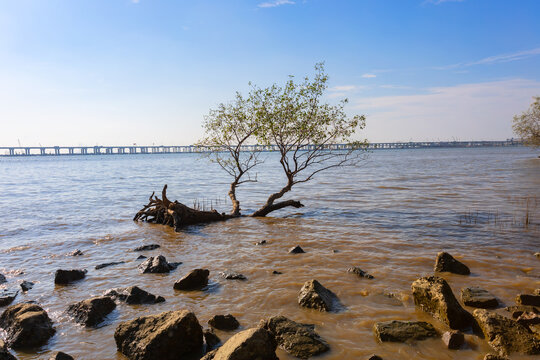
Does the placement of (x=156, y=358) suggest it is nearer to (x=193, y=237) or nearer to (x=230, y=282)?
(x=230, y=282)

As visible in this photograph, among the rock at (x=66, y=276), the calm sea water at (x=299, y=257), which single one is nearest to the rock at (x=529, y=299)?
the calm sea water at (x=299, y=257)

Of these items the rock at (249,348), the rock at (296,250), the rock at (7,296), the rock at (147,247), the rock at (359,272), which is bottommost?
the rock at (147,247)

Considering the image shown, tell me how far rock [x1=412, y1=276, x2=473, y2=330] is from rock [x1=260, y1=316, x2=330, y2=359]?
2.89 meters

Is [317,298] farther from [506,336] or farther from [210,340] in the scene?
[506,336]

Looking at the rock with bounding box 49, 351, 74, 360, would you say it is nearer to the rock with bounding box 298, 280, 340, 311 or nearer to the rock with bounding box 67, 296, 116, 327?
the rock with bounding box 67, 296, 116, 327

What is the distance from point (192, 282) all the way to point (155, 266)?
2.48 m

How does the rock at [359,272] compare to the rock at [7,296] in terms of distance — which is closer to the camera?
the rock at [7,296]

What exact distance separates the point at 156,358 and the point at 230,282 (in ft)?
15.1

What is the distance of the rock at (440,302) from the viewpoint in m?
7.88

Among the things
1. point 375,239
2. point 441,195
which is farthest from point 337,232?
point 441,195

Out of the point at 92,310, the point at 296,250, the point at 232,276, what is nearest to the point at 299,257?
the point at 296,250

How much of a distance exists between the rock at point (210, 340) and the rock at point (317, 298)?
2659mm

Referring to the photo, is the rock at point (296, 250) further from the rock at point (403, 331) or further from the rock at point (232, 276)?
the rock at point (403, 331)

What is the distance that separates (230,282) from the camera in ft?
37.2
